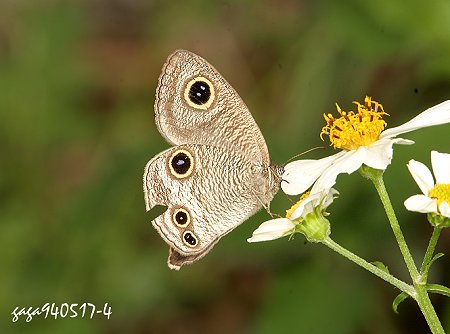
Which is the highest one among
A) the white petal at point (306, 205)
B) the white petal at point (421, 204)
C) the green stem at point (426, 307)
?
the white petal at point (306, 205)

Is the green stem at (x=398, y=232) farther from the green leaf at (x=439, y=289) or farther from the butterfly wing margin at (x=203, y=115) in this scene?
the butterfly wing margin at (x=203, y=115)

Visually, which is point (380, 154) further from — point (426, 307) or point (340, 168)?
point (426, 307)

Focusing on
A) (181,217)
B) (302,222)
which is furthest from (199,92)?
(302,222)

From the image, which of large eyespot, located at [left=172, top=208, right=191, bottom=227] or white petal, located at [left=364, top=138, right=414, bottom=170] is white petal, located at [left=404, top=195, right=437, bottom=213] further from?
large eyespot, located at [left=172, top=208, right=191, bottom=227]

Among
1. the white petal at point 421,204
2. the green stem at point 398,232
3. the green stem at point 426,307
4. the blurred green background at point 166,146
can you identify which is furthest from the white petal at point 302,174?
the blurred green background at point 166,146

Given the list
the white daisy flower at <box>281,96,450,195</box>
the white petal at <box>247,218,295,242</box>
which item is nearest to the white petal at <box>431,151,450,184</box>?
the white daisy flower at <box>281,96,450,195</box>

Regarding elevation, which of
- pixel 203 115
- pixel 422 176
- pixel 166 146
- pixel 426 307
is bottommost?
pixel 426 307
